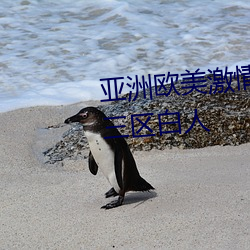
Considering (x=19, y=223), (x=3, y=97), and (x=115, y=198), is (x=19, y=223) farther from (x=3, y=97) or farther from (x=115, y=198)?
(x=3, y=97)

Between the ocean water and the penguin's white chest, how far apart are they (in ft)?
9.35

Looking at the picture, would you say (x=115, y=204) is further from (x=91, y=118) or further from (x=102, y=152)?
(x=91, y=118)

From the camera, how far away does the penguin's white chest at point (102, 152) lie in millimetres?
3404

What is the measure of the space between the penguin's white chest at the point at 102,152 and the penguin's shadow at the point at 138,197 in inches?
11.9

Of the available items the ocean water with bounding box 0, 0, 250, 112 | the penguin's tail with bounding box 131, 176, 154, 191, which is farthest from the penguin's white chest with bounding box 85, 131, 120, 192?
the ocean water with bounding box 0, 0, 250, 112

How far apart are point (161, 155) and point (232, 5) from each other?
6.19 meters

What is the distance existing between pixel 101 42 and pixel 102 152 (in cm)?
541

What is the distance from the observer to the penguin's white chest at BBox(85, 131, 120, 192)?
3.40m

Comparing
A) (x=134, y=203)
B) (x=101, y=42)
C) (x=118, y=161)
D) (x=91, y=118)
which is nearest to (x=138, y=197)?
(x=134, y=203)

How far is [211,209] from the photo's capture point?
11.4 feet

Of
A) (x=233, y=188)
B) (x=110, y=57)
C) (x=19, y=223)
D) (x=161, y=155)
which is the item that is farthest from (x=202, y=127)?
(x=110, y=57)

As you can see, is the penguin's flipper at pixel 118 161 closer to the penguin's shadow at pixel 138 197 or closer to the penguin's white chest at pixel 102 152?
the penguin's white chest at pixel 102 152

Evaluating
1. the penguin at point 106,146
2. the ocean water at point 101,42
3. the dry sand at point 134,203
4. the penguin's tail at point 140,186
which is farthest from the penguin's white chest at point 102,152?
the ocean water at point 101,42

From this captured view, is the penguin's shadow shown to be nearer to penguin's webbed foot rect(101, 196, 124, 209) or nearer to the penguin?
penguin's webbed foot rect(101, 196, 124, 209)
